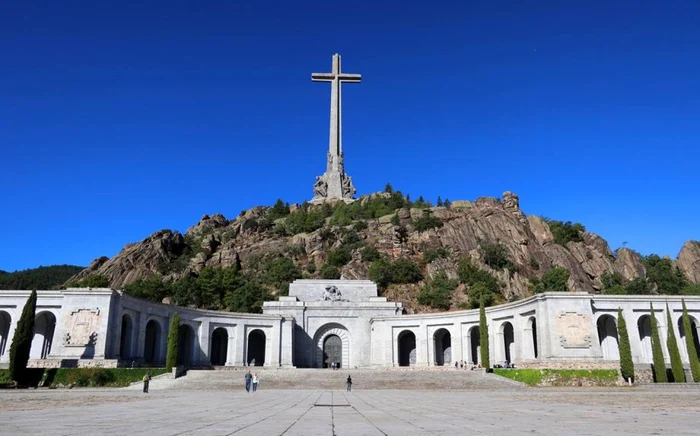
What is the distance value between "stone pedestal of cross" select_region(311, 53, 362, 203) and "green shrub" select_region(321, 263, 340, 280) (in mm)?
27164

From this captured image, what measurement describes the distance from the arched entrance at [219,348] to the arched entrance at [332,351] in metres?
9.82

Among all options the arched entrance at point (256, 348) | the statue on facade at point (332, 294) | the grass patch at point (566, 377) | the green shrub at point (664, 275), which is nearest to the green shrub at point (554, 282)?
the green shrub at point (664, 275)

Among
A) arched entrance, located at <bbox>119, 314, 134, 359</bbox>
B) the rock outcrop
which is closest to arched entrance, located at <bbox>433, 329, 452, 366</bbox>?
arched entrance, located at <bbox>119, 314, 134, 359</bbox>

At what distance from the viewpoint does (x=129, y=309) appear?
4078 cm

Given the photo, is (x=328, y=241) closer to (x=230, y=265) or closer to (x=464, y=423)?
(x=230, y=265)

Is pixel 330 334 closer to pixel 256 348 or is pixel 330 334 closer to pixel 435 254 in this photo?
pixel 256 348

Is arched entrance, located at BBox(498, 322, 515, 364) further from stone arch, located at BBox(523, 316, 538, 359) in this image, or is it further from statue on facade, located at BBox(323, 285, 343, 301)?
statue on facade, located at BBox(323, 285, 343, 301)

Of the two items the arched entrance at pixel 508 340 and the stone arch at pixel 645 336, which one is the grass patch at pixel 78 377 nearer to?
the arched entrance at pixel 508 340

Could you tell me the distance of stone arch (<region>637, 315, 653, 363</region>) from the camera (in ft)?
140

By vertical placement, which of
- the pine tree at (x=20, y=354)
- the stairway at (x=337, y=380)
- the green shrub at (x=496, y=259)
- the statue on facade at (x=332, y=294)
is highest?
the green shrub at (x=496, y=259)

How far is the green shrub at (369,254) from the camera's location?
81.1 metres

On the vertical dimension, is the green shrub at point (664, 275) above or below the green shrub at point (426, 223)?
below

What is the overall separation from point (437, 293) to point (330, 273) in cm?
1600

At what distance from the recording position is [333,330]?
53.8 m
